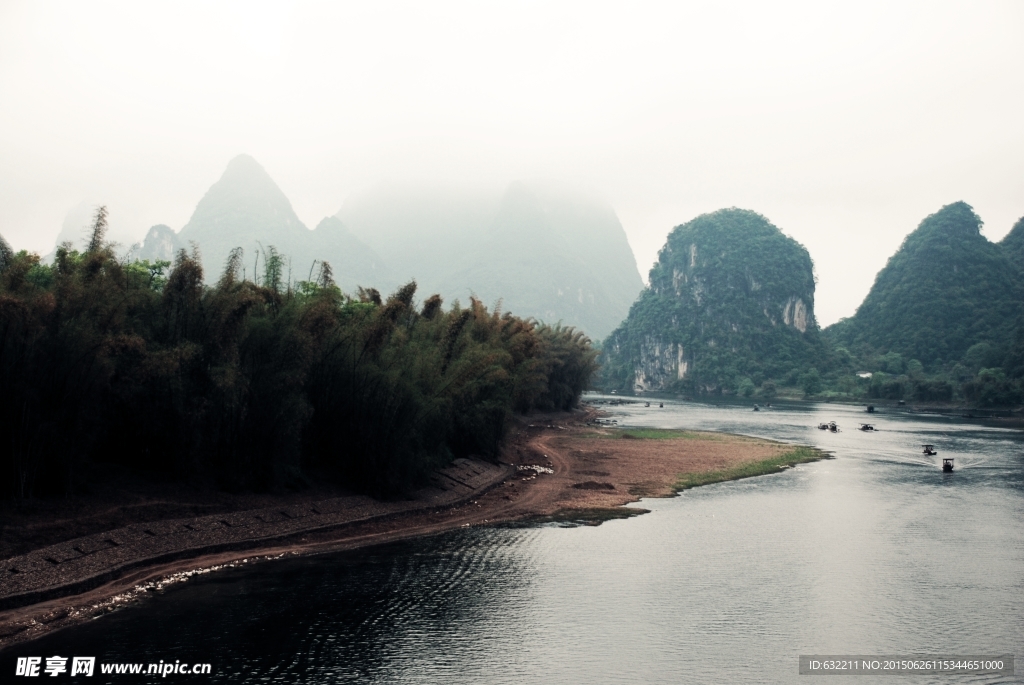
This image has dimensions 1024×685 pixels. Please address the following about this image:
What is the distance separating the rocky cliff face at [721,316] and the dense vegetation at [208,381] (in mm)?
127814

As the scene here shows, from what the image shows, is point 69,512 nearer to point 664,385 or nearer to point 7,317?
point 7,317

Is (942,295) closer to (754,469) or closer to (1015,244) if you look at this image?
(1015,244)

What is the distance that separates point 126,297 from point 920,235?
7413 inches

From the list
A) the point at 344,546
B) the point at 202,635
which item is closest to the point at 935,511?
the point at 344,546

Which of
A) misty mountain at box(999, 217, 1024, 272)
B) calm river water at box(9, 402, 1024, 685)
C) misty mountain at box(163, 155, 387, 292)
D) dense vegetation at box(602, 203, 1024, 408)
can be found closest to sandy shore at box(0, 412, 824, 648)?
calm river water at box(9, 402, 1024, 685)

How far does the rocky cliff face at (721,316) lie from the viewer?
153750 millimetres

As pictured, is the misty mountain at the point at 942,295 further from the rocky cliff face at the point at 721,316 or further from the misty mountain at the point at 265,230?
the misty mountain at the point at 265,230

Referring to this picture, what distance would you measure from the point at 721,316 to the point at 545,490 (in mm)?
150396

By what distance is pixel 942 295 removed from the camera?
149375 mm

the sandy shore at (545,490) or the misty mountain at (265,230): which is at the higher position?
the misty mountain at (265,230)

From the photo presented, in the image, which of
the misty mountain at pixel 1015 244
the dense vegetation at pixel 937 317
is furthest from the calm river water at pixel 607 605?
the misty mountain at pixel 1015 244

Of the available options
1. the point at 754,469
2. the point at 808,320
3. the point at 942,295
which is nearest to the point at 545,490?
the point at 754,469

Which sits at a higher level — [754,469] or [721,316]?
[721,316]

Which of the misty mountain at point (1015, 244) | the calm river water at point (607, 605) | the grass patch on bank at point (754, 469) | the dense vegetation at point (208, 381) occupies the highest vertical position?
the misty mountain at point (1015, 244)
